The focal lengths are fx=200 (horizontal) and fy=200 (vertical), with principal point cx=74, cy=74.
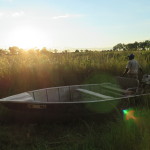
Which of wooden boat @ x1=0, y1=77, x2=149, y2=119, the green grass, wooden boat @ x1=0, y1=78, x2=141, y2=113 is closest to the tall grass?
wooden boat @ x1=0, y1=78, x2=141, y2=113

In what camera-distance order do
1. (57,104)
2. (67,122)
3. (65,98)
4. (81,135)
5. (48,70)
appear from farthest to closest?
(48,70), (65,98), (67,122), (57,104), (81,135)

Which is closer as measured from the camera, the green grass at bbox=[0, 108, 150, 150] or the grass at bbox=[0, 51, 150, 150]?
the green grass at bbox=[0, 108, 150, 150]

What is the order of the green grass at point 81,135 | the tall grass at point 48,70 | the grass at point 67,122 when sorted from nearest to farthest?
1. the green grass at point 81,135
2. the grass at point 67,122
3. the tall grass at point 48,70

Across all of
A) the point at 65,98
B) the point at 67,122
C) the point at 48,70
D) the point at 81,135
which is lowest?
the point at 81,135

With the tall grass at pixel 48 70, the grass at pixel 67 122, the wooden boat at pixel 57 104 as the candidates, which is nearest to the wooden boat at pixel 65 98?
the wooden boat at pixel 57 104

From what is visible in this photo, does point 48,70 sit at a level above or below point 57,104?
above

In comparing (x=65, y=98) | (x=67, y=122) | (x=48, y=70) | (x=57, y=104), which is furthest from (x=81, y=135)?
(x=48, y=70)

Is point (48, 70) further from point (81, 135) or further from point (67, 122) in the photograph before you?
point (81, 135)

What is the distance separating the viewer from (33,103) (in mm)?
4379

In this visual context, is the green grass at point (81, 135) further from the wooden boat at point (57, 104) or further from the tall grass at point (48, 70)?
the tall grass at point (48, 70)

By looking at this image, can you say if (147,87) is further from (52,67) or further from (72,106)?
(52,67)

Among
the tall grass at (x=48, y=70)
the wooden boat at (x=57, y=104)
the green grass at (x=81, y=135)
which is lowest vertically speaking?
the green grass at (x=81, y=135)

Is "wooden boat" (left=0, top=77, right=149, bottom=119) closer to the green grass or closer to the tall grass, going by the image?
the green grass

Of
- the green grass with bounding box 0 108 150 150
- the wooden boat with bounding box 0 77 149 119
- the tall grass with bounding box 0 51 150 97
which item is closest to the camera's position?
the green grass with bounding box 0 108 150 150
